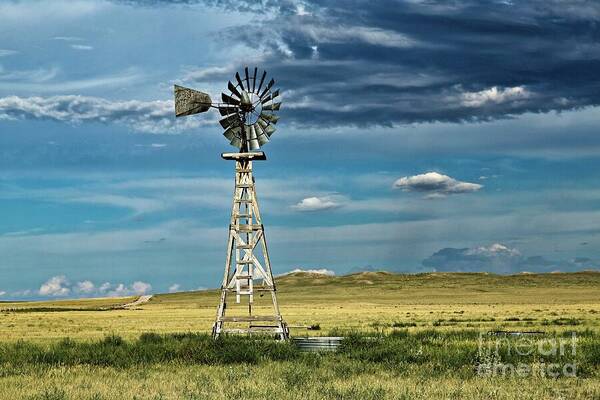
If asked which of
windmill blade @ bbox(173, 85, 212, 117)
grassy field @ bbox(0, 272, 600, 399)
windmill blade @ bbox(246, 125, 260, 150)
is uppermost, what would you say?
windmill blade @ bbox(173, 85, 212, 117)

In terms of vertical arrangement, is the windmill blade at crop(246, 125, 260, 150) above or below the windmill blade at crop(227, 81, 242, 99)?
below

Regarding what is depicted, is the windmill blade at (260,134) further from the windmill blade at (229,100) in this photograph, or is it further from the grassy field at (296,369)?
the grassy field at (296,369)

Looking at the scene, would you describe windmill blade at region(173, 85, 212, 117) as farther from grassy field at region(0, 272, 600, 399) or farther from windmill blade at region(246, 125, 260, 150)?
grassy field at region(0, 272, 600, 399)

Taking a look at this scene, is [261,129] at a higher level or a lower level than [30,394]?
higher

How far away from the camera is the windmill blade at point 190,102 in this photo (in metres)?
34.2

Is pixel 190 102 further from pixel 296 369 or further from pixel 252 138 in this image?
pixel 296 369

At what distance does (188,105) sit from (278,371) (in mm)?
14653

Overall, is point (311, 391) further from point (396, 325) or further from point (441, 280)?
point (441, 280)

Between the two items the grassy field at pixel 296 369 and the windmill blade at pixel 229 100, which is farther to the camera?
the windmill blade at pixel 229 100

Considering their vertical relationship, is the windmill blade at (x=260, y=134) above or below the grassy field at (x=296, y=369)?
above

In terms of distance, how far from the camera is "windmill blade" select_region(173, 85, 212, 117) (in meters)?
34.2

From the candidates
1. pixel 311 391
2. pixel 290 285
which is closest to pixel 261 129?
pixel 311 391

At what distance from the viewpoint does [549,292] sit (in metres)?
134

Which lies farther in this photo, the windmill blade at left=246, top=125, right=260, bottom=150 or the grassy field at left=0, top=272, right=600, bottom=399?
the windmill blade at left=246, top=125, right=260, bottom=150
